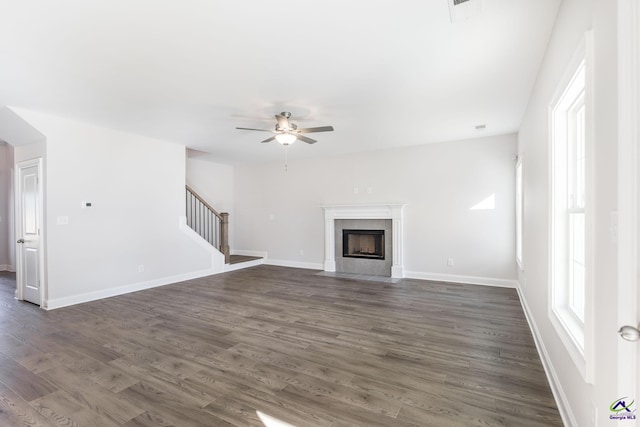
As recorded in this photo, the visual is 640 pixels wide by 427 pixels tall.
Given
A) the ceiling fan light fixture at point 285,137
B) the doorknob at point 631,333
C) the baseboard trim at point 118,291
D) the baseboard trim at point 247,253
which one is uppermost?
the ceiling fan light fixture at point 285,137

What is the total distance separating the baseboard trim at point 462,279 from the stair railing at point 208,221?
415 centimetres

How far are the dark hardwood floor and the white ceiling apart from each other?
8.95 ft

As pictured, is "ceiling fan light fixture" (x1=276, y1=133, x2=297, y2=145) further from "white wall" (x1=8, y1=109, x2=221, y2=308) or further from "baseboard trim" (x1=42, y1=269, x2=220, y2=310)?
"baseboard trim" (x1=42, y1=269, x2=220, y2=310)

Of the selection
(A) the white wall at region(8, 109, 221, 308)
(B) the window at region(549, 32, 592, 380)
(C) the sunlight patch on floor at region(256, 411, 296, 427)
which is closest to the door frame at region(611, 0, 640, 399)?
(B) the window at region(549, 32, 592, 380)

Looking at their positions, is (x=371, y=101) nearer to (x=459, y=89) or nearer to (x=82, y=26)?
(x=459, y=89)

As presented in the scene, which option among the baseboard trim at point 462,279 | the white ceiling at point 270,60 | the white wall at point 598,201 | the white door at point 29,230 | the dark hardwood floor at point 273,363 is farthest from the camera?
the baseboard trim at point 462,279

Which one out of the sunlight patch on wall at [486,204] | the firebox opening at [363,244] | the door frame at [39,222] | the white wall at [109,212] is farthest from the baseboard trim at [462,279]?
the door frame at [39,222]

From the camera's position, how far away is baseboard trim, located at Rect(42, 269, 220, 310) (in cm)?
439

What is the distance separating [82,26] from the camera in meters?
2.29

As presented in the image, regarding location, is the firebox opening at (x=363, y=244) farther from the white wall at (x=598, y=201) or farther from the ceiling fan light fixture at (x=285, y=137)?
the white wall at (x=598, y=201)

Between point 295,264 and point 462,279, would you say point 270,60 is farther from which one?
point 295,264

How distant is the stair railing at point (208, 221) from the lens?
7.11m

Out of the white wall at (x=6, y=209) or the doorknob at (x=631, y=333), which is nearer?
the doorknob at (x=631, y=333)

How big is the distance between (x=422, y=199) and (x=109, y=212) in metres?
5.64
